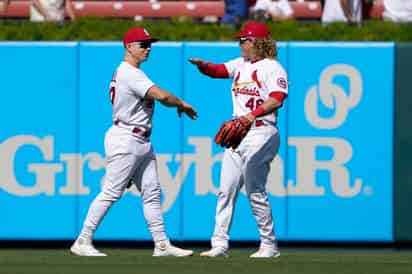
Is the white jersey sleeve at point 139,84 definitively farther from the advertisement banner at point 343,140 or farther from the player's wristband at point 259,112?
the advertisement banner at point 343,140

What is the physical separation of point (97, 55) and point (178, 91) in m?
0.75

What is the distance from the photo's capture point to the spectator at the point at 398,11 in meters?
14.1

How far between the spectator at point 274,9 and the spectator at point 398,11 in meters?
1.05

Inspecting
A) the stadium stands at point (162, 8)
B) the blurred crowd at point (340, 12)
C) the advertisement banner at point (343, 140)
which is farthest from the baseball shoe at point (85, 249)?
the stadium stands at point (162, 8)

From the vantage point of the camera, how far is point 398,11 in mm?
14219

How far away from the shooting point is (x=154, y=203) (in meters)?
10.9

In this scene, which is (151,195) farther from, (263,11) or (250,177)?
(263,11)

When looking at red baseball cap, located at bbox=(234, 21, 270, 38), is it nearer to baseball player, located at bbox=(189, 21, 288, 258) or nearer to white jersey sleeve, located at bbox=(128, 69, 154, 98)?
baseball player, located at bbox=(189, 21, 288, 258)

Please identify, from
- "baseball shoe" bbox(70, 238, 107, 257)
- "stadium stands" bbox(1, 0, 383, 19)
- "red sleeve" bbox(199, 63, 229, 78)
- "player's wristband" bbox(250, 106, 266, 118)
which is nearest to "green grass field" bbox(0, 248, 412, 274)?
"baseball shoe" bbox(70, 238, 107, 257)

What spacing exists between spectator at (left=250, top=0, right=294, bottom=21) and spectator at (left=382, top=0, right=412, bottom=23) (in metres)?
1.05

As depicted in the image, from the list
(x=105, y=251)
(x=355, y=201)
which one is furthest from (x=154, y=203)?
(x=355, y=201)

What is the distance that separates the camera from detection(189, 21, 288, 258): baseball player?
10898 millimetres

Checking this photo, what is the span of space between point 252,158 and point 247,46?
0.82 m

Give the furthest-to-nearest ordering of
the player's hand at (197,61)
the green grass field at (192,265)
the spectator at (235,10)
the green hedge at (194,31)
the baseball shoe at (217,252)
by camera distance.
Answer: the spectator at (235,10) → the green hedge at (194,31) → the player's hand at (197,61) → the baseball shoe at (217,252) → the green grass field at (192,265)
